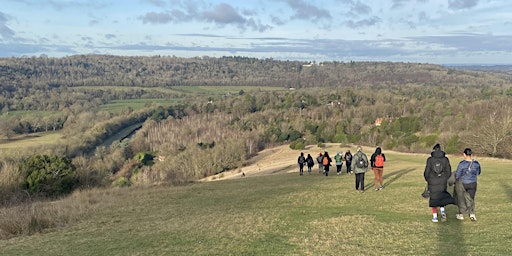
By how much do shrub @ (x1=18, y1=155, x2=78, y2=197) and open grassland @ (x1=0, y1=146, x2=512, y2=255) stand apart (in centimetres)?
1216

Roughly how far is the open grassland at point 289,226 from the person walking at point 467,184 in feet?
1.20

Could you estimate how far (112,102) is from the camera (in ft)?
548

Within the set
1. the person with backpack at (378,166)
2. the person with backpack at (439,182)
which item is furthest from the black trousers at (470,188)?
the person with backpack at (378,166)

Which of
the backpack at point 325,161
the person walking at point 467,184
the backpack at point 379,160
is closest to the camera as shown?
the person walking at point 467,184

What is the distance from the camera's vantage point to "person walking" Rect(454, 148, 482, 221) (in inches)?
452

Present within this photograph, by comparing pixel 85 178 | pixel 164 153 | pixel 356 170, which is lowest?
pixel 164 153

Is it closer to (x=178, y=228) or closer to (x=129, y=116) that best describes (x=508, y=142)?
(x=178, y=228)

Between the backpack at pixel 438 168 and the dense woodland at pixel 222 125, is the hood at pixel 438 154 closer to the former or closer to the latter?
the backpack at pixel 438 168

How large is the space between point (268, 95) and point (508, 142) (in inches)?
4718

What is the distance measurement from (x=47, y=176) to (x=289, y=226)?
83.5ft

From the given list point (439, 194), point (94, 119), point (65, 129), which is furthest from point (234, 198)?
point (94, 119)

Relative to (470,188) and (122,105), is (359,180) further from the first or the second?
(122,105)

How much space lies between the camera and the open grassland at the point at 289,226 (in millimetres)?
10047

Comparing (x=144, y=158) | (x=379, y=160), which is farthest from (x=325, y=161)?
(x=144, y=158)
